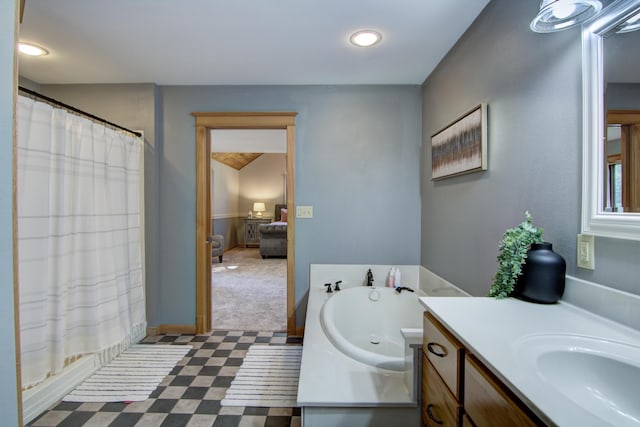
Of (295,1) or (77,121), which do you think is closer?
(295,1)

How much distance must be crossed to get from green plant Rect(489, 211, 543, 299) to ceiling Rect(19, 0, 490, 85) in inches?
50.7

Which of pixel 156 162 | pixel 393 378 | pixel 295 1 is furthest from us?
pixel 156 162

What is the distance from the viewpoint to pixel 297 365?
84.7 inches

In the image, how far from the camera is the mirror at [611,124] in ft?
2.79

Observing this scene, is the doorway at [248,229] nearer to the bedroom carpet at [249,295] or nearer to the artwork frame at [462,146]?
the bedroom carpet at [249,295]

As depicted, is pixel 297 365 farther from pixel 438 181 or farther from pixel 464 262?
pixel 438 181

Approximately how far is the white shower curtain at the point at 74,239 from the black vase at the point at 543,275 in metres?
2.41

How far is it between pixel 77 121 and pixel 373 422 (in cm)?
246

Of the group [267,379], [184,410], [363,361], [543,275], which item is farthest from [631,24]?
[184,410]

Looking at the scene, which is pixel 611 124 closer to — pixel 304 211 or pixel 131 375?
pixel 304 211

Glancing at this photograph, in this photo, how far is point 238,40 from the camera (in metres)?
1.91

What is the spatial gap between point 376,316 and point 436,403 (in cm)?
137

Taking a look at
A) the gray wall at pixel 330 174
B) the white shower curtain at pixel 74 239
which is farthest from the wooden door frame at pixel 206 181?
the white shower curtain at pixel 74 239

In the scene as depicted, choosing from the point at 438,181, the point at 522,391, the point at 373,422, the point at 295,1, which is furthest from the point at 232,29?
the point at 373,422
